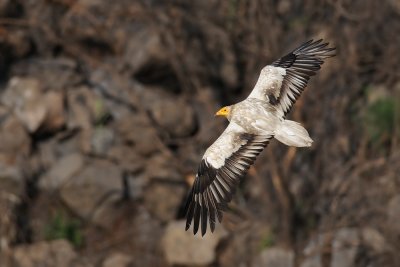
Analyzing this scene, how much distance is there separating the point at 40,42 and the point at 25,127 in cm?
205

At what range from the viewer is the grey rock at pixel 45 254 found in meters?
17.2

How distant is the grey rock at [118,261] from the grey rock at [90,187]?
0.99 meters

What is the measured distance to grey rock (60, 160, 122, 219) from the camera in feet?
58.7

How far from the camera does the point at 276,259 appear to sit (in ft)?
55.6

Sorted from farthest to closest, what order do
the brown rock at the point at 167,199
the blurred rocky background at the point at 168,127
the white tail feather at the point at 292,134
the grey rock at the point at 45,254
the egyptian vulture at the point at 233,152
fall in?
the brown rock at the point at 167,199
the blurred rocky background at the point at 168,127
the grey rock at the point at 45,254
the egyptian vulture at the point at 233,152
the white tail feather at the point at 292,134

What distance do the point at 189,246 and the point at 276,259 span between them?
1677 mm

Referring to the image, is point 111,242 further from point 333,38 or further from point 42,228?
point 333,38

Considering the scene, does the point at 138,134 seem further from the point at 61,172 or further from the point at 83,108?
the point at 61,172

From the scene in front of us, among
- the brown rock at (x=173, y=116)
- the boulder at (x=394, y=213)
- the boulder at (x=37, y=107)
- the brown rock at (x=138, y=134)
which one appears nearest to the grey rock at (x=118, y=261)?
the brown rock at (x=138, y=134)

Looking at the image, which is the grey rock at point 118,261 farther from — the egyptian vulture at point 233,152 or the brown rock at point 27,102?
the egyptian vulture at point 233,152

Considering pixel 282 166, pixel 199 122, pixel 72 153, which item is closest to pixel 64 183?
pixel 72 153

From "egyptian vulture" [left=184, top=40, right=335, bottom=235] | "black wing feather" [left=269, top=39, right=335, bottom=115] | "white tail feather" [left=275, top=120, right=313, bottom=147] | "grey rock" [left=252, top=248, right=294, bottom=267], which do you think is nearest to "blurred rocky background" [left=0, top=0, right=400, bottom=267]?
"grey rock" [left=252, top=248, right=294, bottom=267]

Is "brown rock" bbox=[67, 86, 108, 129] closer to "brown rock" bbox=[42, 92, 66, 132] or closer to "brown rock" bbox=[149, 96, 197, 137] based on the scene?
"brown rock" bbox=[42, 92, 66, 132]

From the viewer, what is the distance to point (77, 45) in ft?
63.3
